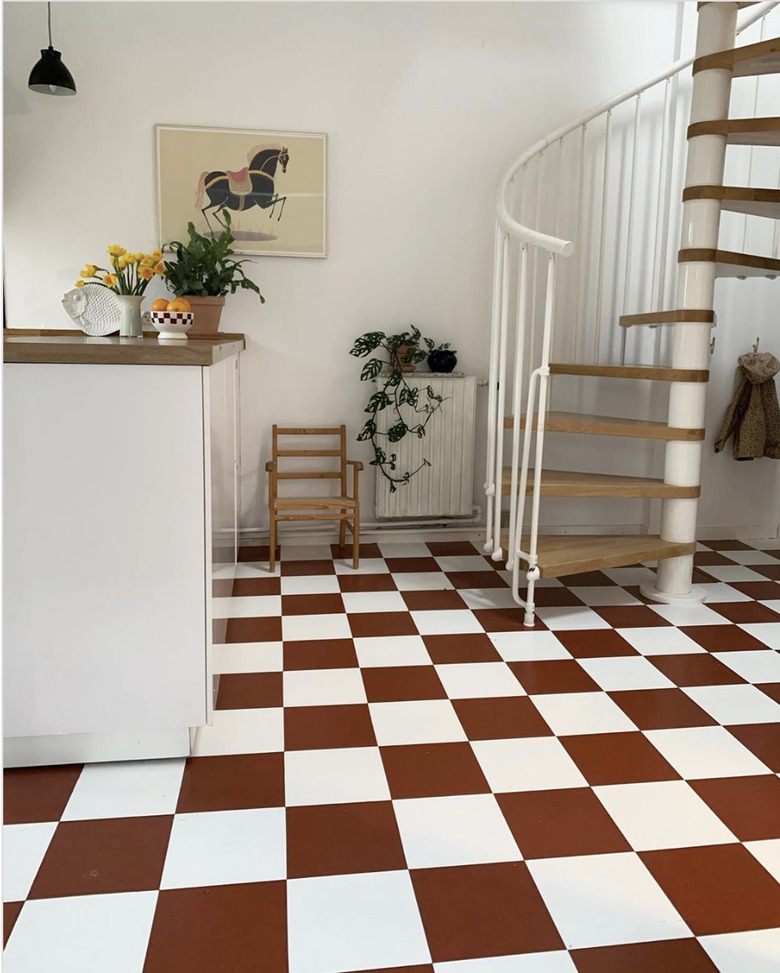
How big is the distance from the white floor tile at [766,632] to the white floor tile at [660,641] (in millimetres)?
275

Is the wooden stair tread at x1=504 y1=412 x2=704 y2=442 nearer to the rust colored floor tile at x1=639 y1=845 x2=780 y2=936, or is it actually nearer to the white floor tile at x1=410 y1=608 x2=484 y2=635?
the white floor tile at x1=410 y1=608 x2=484 y2=635

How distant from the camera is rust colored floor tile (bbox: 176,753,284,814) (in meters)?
1.99

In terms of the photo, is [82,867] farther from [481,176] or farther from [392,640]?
[481,176]

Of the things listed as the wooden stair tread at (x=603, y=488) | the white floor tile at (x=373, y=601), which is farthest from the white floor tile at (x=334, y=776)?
the wooden stair tread at (x=603, y=488)

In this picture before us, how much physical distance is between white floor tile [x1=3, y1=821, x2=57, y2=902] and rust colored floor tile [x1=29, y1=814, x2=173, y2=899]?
0.05 ft

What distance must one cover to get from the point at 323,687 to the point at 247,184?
2646 mm

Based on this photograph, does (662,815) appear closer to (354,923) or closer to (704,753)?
(704,753)

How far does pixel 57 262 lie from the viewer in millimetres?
4031

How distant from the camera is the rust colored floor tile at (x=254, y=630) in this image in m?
3.06

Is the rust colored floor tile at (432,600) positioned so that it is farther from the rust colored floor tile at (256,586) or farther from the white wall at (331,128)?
the white wall at (331,128)

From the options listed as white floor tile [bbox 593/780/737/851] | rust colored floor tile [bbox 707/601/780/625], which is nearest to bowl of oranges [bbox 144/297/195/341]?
white floor tile [bbox 593/780/737/851]

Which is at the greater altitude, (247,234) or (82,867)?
(247,234)

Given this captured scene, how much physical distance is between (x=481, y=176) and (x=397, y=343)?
1002 mm

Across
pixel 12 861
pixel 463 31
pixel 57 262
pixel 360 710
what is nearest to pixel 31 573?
pixel 12 861
